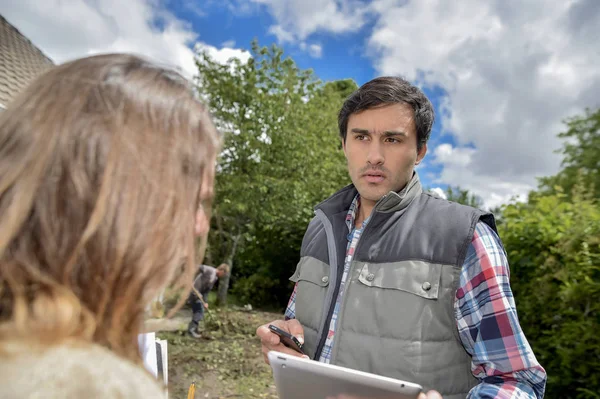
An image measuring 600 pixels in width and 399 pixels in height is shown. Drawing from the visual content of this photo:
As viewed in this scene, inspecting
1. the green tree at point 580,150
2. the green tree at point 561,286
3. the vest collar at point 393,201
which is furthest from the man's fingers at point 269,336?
the green tree at point 580,150

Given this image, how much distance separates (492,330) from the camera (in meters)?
1.56

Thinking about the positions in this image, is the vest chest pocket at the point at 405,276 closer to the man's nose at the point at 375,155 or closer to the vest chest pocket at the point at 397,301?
the vest chest pocket at the point at 397,301

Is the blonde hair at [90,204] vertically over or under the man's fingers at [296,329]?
over

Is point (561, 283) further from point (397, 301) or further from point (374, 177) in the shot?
point (397, 301)

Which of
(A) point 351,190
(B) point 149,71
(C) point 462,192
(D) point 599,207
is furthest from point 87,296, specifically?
(C) point 462,192

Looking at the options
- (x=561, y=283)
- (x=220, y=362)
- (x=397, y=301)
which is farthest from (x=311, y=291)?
(x=220, y=362)

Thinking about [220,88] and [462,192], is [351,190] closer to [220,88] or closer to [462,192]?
[220,88]

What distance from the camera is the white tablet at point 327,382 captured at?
1.26 meters

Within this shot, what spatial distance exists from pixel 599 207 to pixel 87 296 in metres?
4.92

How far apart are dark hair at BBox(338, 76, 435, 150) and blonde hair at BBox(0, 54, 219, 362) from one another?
1.44m

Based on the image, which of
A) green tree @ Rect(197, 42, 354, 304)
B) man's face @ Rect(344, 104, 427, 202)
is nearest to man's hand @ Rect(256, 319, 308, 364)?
man's face @ Rect(344, 104, 427, 202)

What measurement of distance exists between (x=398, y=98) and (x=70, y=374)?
73.8 inches

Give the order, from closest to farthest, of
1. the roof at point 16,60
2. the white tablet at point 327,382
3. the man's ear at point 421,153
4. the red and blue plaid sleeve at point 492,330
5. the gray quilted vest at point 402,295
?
1. the white tablet at point 327,382
2. the red and blue plaid sleeve at point 492,330
3. the gray quilted vest at point 402,295
4. the man's ear at point 421,153
5. the roof at point 16,60

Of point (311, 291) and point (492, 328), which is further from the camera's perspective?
point (311, 291)
